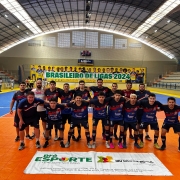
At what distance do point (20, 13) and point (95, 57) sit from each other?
50.4ft

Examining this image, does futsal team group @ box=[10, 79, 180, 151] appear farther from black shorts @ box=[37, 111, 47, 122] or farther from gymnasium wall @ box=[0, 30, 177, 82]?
gymnasium wall @ box=[0, 30, 177, 82]

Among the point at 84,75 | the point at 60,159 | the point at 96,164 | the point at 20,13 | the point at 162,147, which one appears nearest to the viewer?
the point at 96,164

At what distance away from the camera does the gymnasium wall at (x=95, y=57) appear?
36500 mm

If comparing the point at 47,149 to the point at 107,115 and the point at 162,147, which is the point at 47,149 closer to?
the point at 107,115

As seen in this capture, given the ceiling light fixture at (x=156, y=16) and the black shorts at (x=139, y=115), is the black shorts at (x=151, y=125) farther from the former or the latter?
the ceiling light fixture at (x=156, y=16)

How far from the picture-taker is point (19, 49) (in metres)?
36.5

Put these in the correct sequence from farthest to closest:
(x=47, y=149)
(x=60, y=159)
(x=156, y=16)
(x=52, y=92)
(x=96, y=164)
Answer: (x=156, y=16), (x=52, y=92), (x=47, y=149), (x=60, y=159), (x=96, y=164)

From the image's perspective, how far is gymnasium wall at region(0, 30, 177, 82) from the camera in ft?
120

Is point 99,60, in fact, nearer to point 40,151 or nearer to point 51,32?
point 51,32

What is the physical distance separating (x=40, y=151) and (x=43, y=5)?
82.5 ft

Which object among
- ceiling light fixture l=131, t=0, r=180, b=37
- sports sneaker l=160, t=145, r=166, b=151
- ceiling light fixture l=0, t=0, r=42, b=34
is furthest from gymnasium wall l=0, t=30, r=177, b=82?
sports sneaker l=160, t=145, r=166, b=151

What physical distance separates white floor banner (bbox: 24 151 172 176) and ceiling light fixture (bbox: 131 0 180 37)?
878 inches

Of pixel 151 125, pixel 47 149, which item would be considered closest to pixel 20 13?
pixel 47 149

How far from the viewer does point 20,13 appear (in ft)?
88.3
